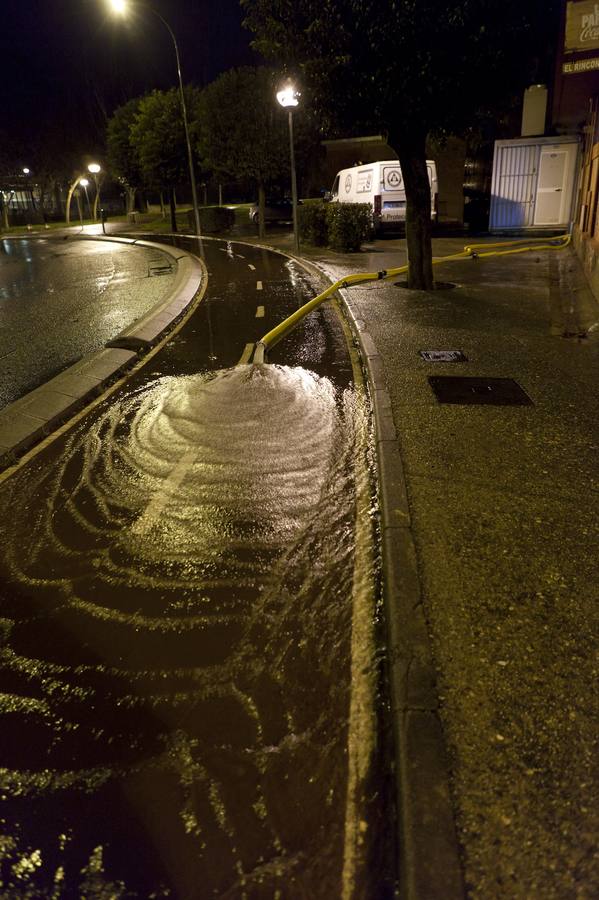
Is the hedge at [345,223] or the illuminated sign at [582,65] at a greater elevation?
the illuminated sign at [582,65]

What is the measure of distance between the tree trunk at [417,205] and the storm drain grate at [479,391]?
5.60 metres

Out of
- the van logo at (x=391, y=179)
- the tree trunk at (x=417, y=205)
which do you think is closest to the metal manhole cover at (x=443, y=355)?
the tree trunk at (x=417, y=205)

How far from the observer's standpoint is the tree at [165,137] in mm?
34344

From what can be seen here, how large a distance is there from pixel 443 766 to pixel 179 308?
36.9ft

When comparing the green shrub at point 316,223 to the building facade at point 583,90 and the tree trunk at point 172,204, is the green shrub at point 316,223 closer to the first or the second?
the building facade at point 583,90

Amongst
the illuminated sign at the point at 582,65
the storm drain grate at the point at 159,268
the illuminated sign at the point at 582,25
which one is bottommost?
the storm drain grate at the point at 159,268

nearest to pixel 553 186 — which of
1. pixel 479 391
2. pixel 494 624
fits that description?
pixel 479 391

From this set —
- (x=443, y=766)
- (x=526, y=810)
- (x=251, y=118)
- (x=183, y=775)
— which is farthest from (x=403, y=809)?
(x=251, y=118)

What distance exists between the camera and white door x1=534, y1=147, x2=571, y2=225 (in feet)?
69.8

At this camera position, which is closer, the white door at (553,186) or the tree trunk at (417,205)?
the tree trunk at (417,205)

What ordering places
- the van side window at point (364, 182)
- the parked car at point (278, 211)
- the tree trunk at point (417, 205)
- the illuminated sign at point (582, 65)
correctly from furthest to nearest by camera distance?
the parked car at point (278, 211) < the van side window at point (364, 182) < the tree trunk at point (417, 205) < the illuminated sign at point (582, 65)

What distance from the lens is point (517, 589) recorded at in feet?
10.9

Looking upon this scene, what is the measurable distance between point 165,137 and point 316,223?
58.8 ft

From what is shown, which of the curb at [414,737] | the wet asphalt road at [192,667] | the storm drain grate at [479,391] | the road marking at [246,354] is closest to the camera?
the curb at [414,737]
